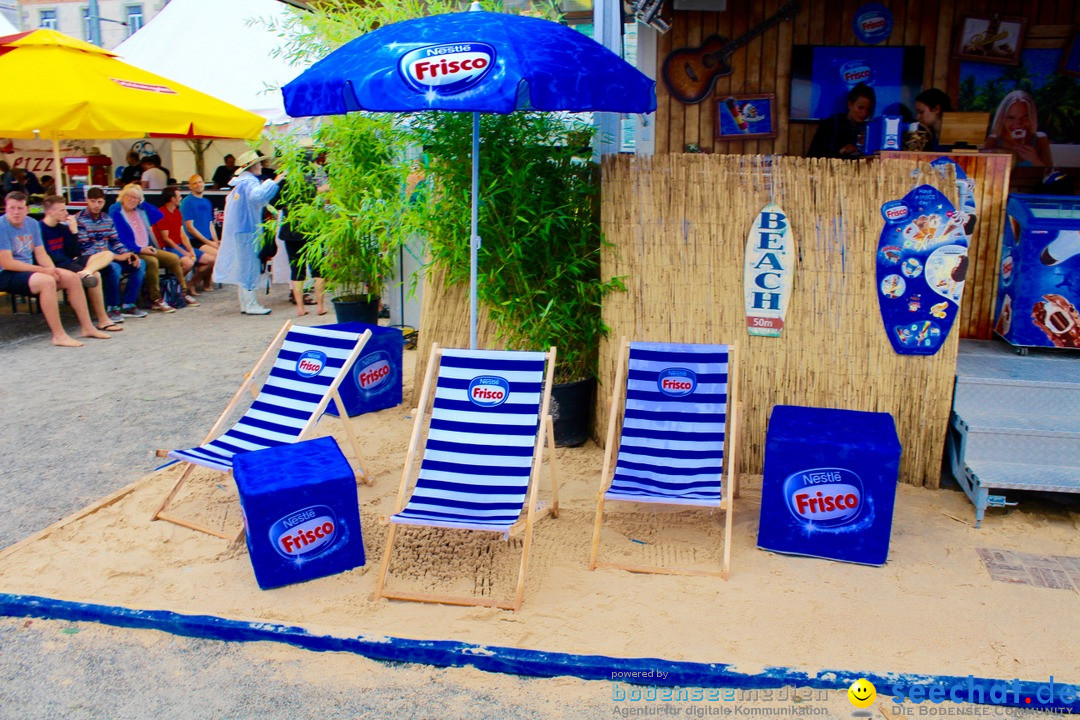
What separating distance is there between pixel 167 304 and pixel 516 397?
24.0 feet

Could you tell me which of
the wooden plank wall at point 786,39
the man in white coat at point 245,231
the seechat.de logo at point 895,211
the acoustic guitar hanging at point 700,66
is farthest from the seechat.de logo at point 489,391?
the man in white coat at point 245,231

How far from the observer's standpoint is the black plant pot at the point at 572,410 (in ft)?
18.3

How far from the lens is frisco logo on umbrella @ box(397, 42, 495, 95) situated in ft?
13.2

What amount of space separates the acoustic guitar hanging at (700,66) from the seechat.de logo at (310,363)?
11.8 feet

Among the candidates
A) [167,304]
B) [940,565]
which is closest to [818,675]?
[940,565]

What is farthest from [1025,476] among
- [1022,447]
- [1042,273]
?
[1042,273]

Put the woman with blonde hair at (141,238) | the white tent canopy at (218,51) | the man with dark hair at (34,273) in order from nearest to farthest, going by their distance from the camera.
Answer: the man with dark hair at (34,273), the woman with blonde hair at (141,238), the white tent canopy at (218,51)

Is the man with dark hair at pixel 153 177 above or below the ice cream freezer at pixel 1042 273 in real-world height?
above

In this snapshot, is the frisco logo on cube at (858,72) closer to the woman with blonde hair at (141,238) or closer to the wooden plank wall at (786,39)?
the wooden plank wall at (786,39)

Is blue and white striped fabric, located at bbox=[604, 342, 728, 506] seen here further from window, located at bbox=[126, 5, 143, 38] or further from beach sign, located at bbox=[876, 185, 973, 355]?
window, located at bbox=[126, 5, 143, 38]

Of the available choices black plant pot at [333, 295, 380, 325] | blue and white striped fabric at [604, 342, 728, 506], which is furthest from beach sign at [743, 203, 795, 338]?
black plant pot at [333, 295, 380, 325]

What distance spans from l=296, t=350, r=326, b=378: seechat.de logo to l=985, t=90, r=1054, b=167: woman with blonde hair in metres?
5.00

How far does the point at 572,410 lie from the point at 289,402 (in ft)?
Result: 5.53

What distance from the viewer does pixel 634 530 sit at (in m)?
4.60
